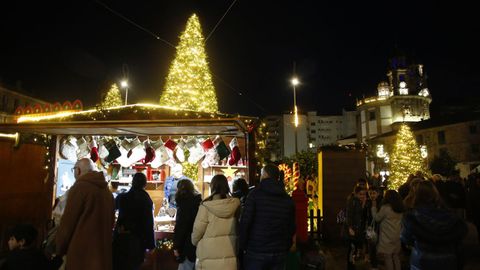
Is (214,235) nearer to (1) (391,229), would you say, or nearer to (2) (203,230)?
(2) (203,230)

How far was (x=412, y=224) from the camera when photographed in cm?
418

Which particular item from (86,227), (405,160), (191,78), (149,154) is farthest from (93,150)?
(405,160)

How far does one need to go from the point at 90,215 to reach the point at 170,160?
19.6 ft

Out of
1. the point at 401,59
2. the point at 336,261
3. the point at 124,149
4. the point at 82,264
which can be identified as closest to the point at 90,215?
the point at 82,264

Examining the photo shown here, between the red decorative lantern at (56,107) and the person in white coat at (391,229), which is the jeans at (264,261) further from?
the red decorative lantern at (56,107)

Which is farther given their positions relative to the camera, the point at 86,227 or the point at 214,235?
the point at 214,235

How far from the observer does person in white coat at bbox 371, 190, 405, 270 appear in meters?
6.35

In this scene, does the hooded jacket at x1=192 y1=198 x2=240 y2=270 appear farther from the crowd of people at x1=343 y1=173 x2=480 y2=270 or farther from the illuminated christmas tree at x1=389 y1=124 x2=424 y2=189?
the illuminated christmas tree at x1=389 y1=124 x2=424 y2=189

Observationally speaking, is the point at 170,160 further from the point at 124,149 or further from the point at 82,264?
the point at 82,264

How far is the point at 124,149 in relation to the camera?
9.41 m

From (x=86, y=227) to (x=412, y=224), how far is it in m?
3.97

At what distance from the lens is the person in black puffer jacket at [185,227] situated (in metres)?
4.94

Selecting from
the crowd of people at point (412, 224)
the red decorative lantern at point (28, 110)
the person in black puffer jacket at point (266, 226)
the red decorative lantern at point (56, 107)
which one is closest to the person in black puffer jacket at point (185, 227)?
the person in black puffer jacket at point (266, 226)

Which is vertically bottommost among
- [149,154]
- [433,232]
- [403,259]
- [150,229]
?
[403,259]
